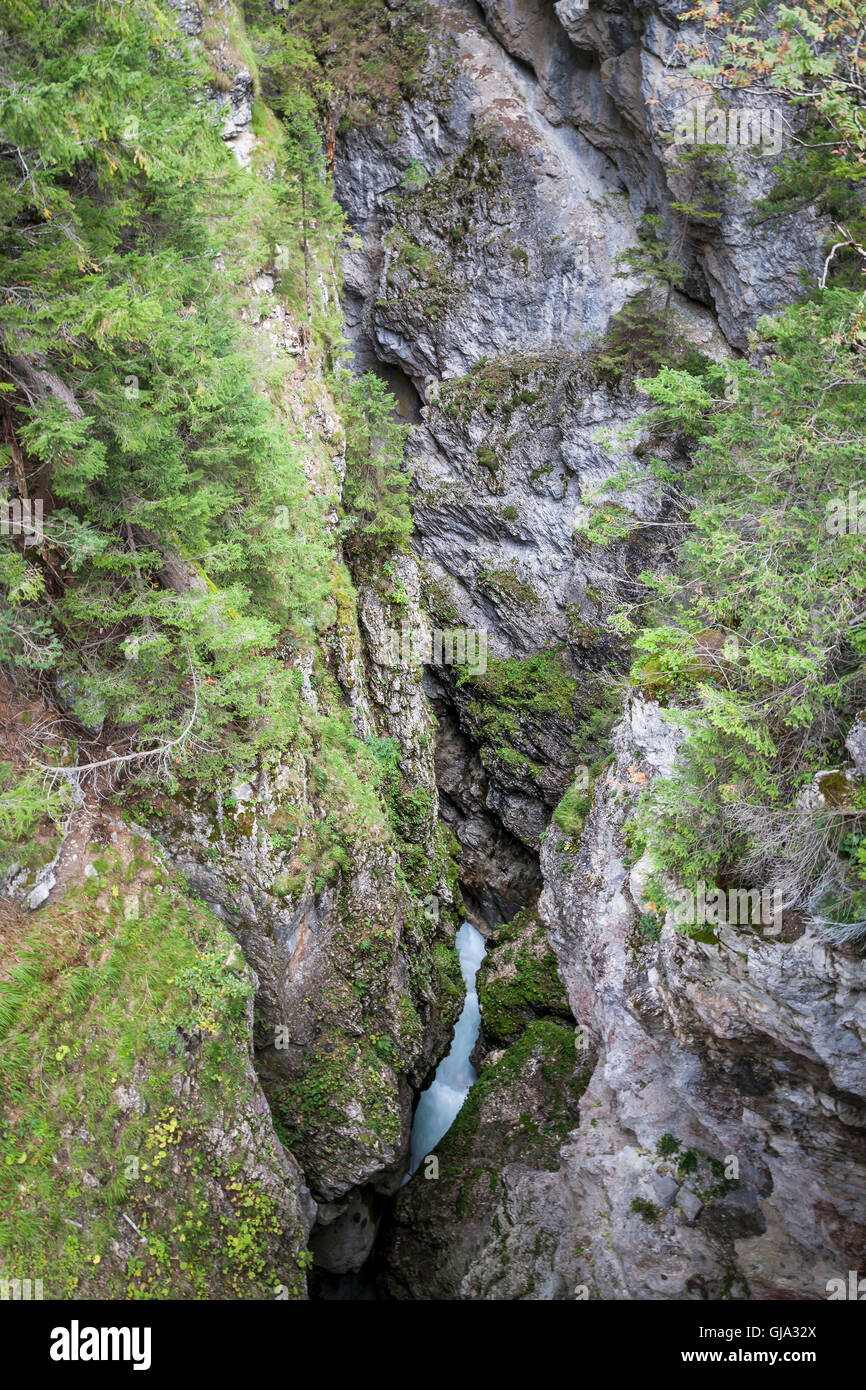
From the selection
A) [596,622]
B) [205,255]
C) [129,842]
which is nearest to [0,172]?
[205,255]

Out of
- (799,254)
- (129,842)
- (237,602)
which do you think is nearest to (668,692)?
(237,602)

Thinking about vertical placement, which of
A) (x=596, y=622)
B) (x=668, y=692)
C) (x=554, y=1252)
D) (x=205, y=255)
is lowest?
(x=554, y=1252)

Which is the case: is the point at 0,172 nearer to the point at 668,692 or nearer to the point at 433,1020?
the point at 668,692

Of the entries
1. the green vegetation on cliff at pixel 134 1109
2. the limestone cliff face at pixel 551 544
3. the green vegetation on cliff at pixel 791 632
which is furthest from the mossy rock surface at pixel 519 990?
the green vegetation on cliff at pixel 791 632

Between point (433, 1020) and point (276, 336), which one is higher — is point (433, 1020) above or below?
below

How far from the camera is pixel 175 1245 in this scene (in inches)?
312

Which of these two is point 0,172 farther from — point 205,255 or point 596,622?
point 596,622

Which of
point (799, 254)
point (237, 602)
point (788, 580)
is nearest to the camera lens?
point (788, 580)

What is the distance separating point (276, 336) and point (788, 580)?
11625 mm

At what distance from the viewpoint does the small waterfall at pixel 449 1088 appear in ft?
51.1

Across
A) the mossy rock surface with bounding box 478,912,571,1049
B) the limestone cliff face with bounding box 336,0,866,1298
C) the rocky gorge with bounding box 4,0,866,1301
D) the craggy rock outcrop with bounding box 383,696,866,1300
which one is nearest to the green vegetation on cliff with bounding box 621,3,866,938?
the rocky gorge with bounding box 4,0,866,1301

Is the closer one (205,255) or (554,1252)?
(205,255)

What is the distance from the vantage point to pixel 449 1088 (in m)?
16.6

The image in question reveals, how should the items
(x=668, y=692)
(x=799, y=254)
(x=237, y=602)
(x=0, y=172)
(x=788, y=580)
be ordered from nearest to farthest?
(x=0, y=172) → (x=788, y=580) → (x=237, y=602) → (x=668, y=692) → (x=799, y=254)
